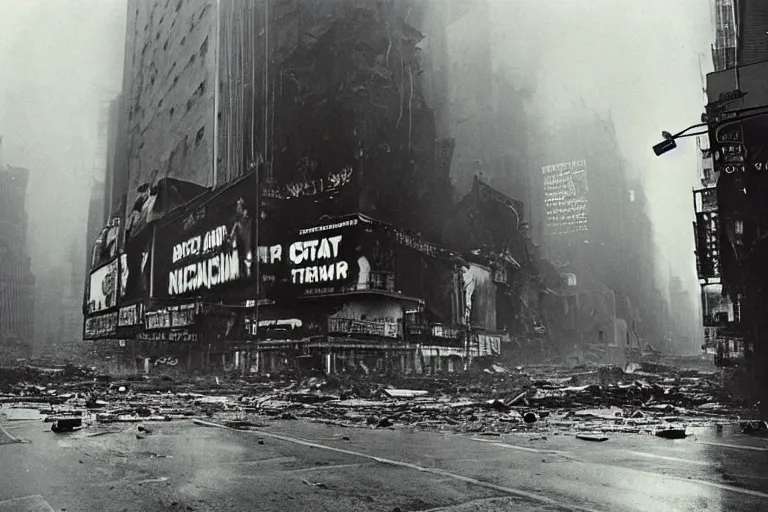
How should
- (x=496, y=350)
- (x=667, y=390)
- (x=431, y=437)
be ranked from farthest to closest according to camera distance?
1. (x=496, y=350)
2. (x=667, y=390)
3. (x=431, y=437)

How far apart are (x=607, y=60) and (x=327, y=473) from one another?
8944 millimetres

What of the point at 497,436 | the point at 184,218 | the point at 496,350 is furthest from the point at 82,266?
the point at 497,436

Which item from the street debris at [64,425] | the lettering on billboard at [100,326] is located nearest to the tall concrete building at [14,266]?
the lettering on billboard at [100,326]

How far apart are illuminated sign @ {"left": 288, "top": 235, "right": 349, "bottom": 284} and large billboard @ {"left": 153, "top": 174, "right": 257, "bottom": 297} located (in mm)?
762

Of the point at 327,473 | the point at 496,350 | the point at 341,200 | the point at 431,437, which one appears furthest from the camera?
the point at 341,200

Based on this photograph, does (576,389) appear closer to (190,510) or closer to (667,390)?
(667,390)

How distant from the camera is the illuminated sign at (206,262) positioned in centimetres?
1223

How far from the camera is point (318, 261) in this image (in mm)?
12109

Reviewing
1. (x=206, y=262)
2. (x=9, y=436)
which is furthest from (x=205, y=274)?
(x=9, y=436)

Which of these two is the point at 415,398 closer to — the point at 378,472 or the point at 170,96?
the point at 378,472

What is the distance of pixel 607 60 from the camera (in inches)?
444

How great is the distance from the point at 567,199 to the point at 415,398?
4169 mm

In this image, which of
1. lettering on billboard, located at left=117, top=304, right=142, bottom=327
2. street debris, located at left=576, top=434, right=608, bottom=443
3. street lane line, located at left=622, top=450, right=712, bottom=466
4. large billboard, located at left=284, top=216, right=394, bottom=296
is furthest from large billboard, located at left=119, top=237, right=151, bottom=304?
street lane line, located at left=622, top=450, right=712, bottom=466

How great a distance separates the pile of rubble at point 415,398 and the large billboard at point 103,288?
47.0 inches
